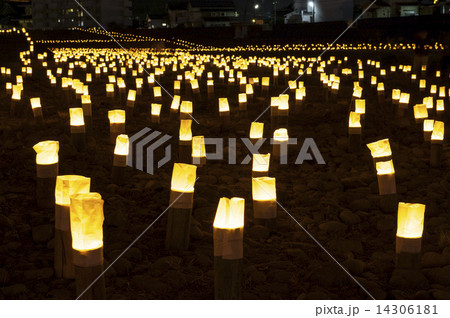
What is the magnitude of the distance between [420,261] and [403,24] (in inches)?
1061

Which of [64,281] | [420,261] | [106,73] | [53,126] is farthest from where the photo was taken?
[106,73]

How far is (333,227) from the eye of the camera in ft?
17.5

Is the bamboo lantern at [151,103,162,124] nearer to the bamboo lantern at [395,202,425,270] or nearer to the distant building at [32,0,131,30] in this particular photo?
the bamboo lantern at [395,202,425,270]

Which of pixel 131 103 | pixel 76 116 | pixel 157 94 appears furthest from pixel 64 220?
pixel 157 94

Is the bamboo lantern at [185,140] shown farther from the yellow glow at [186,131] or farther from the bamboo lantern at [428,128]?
the bamboo lantern at [428,128]

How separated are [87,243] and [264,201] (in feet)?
6.71

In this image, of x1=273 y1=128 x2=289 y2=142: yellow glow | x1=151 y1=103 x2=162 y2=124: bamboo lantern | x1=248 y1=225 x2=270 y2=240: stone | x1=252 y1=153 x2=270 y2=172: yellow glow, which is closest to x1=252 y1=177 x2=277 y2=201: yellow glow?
x1=248 y1=225 x2=270 y2=240: stone

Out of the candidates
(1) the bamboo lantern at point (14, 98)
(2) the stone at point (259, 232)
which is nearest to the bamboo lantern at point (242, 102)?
(1) the bamboo lantern at point (14, 98)

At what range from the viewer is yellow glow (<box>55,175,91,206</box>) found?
3971mm

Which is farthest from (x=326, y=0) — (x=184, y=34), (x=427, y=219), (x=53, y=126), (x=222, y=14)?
(x=427, y=219)

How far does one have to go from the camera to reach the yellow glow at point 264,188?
489cm

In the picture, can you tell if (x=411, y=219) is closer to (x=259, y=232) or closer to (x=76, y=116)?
(x=259, y=232)

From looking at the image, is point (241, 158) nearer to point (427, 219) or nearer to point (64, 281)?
point (427, 219)

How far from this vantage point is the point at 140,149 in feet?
26.6
